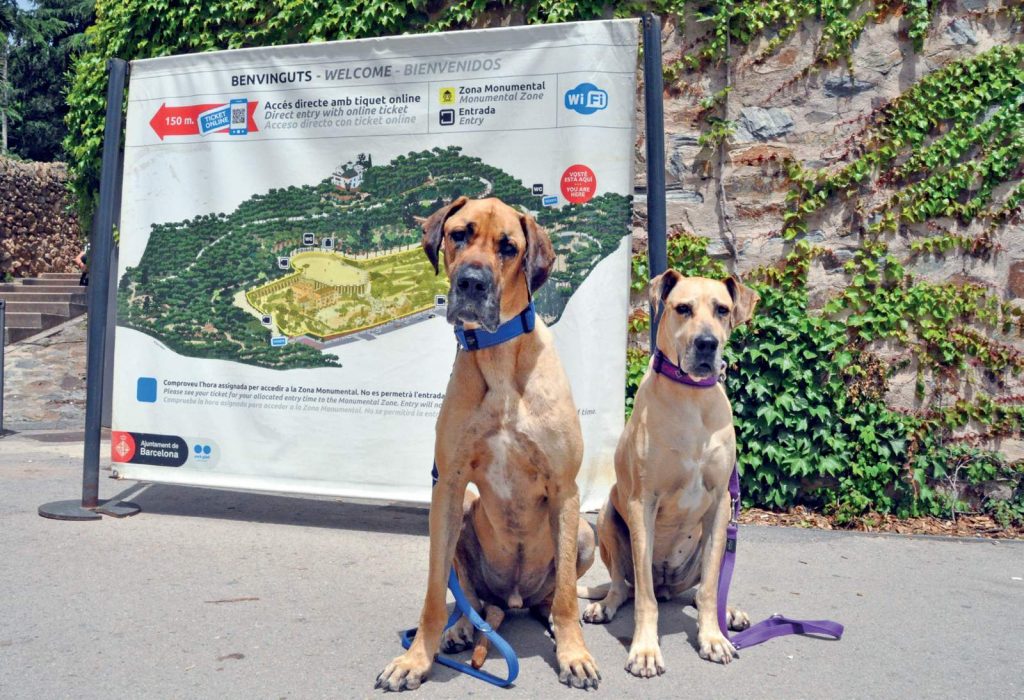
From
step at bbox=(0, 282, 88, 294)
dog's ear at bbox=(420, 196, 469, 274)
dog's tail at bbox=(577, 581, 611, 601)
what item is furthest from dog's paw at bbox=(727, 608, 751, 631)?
step at bbox=(0, 282, 88, 294)

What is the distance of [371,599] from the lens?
12.8 ft

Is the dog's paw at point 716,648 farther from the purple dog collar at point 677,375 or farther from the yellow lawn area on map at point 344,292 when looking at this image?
the yellow lawn area on map at point 344,292

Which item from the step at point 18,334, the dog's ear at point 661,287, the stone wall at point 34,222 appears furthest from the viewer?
the stone wall at point 34,222

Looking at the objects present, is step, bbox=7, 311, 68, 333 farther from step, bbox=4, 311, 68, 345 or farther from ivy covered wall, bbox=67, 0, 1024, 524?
ivy covered wall, bbox=67, 0, 1024, 524

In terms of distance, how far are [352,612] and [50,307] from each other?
11638mm

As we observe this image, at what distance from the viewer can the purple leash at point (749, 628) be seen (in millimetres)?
3418

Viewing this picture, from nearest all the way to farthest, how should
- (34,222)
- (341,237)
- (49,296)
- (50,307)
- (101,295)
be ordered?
→ (341,237) < (101,295) < (50,307) < (49,296) < (34,222)

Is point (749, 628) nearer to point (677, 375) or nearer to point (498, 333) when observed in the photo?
point (677, 375)

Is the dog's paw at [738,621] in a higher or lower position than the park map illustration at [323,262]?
lower

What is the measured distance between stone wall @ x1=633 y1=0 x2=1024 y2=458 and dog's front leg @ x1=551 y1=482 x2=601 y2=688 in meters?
3.06

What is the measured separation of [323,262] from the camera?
16.8 feet

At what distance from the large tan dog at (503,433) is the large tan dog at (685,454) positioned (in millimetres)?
297

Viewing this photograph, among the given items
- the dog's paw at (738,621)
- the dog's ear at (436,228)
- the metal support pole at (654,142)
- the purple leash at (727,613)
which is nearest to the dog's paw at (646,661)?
the purple leash at (727,613)

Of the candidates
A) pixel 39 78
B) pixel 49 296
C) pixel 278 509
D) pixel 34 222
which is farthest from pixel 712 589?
pixel 39 78
